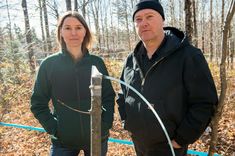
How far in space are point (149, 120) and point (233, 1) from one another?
48.8 inches

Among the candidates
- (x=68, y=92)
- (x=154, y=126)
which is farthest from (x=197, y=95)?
(x=68, y=92)

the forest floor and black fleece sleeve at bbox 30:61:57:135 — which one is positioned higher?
black fleece sleeve at bbox 30:61:57:135

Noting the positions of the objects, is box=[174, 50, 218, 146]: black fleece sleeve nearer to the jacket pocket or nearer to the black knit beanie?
the jacket pocket

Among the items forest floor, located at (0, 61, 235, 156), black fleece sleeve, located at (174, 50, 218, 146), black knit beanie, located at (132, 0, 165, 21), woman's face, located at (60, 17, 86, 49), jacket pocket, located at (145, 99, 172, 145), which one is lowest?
forest floor, located at (0, 61, 235, 156)

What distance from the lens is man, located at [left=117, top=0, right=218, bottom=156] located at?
2.01 m

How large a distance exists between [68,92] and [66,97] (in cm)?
6

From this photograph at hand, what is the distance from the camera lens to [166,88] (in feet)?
6.84

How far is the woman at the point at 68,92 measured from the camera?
2.55m

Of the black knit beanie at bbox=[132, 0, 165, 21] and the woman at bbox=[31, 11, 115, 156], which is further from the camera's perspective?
the woman at bbox=[31, 11, 115, 156]

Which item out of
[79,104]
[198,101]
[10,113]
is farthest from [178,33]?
[10,113]

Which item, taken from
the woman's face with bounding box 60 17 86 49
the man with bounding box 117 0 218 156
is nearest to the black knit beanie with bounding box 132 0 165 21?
the man with bounding box 117 0 218 156

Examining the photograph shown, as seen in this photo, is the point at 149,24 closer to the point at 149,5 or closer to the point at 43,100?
the point at 149,5

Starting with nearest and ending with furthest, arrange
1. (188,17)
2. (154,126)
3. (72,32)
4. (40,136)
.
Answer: (154,126) → (72,32) → (188,17) → (40,136)

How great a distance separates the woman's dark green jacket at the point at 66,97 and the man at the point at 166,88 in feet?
1.45
